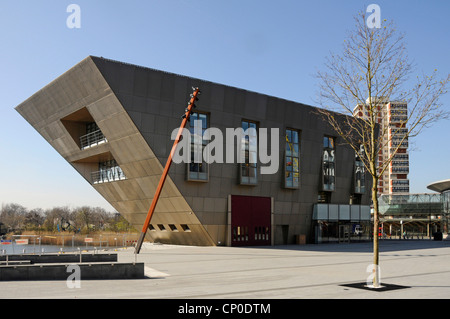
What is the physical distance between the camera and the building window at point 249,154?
118 ft

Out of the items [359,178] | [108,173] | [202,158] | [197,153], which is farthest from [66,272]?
[359,178]

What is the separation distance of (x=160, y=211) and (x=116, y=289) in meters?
23.6

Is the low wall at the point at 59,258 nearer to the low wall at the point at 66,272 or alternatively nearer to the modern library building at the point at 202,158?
→ the low wall at the point at 66,272

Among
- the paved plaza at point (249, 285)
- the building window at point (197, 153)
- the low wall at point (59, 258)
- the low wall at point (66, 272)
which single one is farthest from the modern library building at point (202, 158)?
the low wall at point (66, 272)

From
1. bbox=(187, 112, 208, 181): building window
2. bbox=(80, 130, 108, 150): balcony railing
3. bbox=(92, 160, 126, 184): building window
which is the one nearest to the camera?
bbox=(187, 112, 208, 181): building window

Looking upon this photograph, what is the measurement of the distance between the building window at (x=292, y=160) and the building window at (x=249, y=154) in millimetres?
3761

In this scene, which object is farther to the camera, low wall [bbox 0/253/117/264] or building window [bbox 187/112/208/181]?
building window [bbox 187/112/208/181]

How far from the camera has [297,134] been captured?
40531mm

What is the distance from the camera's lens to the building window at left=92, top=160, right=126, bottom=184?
127ft

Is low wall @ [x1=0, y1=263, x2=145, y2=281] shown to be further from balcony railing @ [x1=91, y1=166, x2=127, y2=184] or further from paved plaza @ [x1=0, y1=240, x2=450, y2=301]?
balcony railing @ [x1=91, y1=166, x2=127, y2=184]

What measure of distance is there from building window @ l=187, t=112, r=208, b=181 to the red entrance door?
166 inches

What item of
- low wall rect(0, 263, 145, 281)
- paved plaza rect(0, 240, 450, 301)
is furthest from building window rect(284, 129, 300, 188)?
low wall rect(0, 263, 145, 281)
